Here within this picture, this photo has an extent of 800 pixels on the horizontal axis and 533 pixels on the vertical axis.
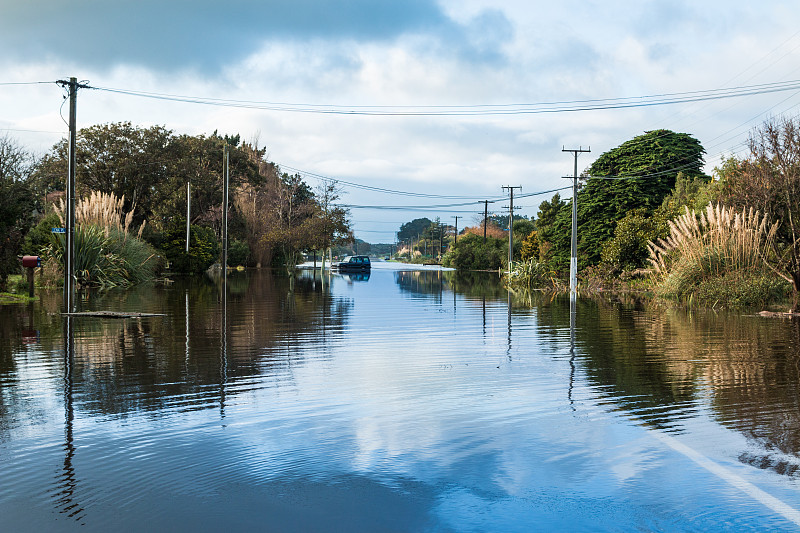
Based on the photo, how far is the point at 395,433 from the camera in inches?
294

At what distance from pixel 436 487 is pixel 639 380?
5.88 metres

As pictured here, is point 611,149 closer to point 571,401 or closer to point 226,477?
point 571,401

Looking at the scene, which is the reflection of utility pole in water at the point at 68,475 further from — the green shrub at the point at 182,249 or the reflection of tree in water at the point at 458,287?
the green shrub at the point at 182,249

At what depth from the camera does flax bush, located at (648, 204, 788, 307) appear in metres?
25.4

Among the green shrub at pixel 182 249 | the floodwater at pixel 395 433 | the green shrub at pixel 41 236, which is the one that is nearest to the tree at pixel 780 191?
the floodwater at pixel 395 433

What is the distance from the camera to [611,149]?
51438mm

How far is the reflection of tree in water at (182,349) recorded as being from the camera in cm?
949

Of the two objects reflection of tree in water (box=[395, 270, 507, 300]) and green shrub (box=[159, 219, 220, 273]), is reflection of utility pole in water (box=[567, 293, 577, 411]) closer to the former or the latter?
reflection of tree in water (box=[395, 270, 507, 300])

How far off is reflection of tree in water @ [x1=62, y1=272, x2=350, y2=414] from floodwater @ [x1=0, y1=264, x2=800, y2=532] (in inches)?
2.9

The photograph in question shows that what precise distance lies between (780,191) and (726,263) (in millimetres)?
2991

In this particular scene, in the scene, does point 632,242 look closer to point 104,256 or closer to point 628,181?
point 628,181

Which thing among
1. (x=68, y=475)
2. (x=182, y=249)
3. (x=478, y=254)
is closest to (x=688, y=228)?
(x=68, y=475)

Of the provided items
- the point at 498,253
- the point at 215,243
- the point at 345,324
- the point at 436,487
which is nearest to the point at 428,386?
the point at 436,487

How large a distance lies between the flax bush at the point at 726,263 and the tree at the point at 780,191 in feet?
1.41
